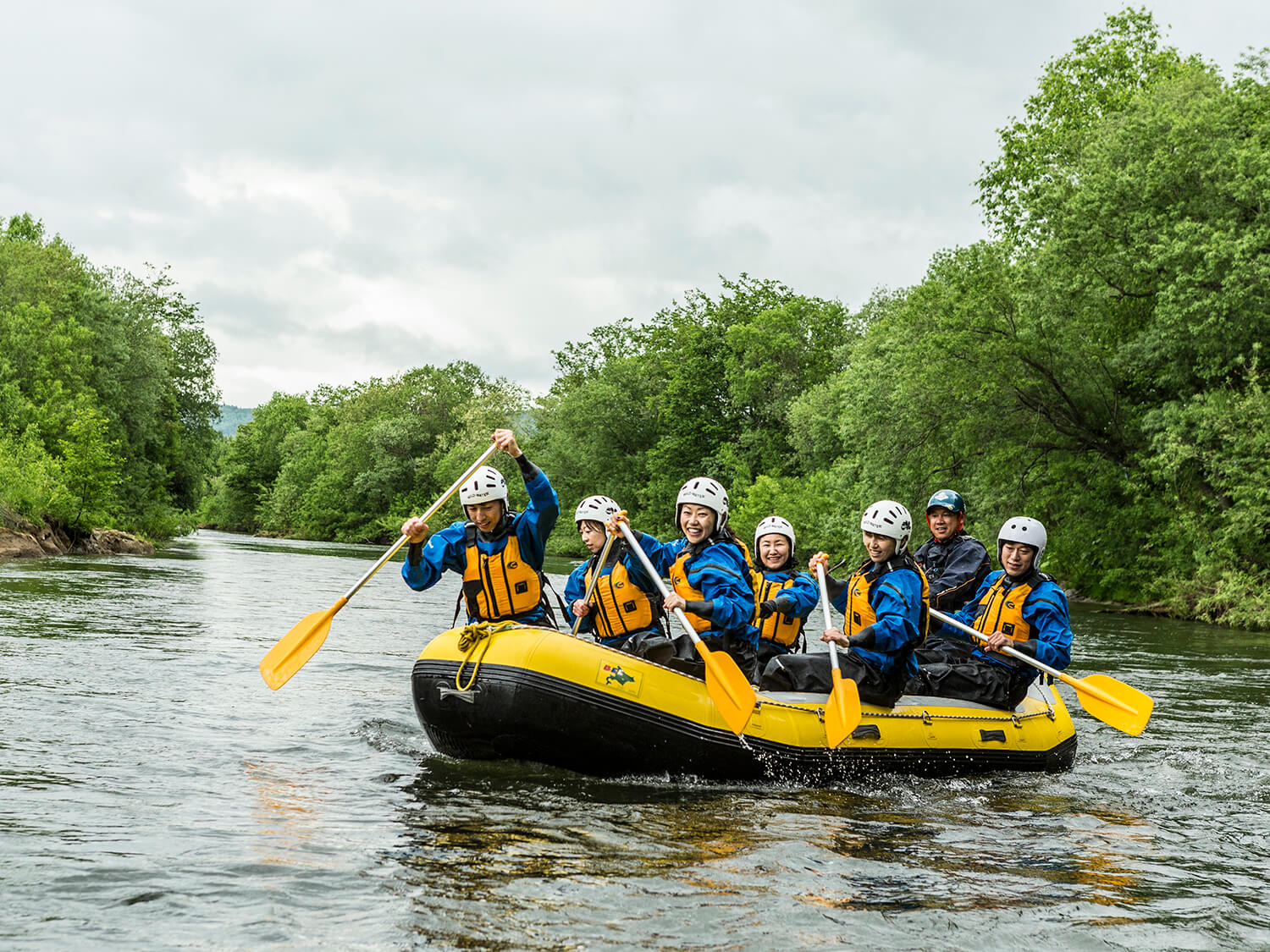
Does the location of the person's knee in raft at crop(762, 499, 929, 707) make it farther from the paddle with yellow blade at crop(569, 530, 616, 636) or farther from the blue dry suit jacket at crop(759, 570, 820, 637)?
the paddle with yellow blade at crop(569, 530, 616, 636)

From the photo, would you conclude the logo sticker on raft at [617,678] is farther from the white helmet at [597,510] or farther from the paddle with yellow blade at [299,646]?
the paddle with yellow blade at [299,646]

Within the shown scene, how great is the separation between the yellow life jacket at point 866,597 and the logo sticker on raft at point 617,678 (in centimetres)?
150

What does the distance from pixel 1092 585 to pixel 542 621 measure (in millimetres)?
19988

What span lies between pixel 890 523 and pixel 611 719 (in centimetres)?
206

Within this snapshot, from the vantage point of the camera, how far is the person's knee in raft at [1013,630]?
740 cm

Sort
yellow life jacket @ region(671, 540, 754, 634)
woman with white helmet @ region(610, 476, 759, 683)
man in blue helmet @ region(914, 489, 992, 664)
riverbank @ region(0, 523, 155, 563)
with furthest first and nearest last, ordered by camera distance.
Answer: riverbank @ region(0, 523, 155, 563), man in blue helmet @ region(914, 489, 992, 664), yellow life jacket @ region(671, 540, 754, 634), woman with white helmet @ region(610, 476, 759, 683)

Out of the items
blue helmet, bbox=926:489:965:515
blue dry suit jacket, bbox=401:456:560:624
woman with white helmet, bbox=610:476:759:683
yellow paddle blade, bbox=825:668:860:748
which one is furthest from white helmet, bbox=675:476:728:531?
blue helmet, bbox=926:489:965:515

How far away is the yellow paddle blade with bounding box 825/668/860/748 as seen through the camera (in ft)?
20.8

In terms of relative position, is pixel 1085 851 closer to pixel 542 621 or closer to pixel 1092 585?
pixel 542 621

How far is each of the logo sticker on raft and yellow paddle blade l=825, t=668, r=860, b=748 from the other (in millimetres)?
1136

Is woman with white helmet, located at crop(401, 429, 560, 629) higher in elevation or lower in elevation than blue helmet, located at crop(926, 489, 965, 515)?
lower

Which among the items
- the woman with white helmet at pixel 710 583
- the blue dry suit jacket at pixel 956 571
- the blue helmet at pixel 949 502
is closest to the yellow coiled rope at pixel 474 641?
the woman with white helmet at pixel 710 583

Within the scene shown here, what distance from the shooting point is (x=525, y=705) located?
618 centimetres

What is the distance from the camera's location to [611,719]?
624cm
